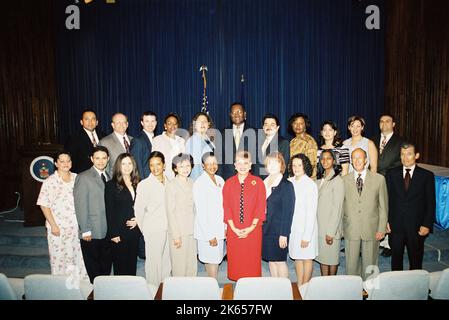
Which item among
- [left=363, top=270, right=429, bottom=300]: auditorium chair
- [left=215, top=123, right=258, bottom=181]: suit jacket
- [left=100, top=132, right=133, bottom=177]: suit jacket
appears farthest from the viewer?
[left=215, top=123, right=258, bottom=181]: suit jacket

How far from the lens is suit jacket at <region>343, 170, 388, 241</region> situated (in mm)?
3154

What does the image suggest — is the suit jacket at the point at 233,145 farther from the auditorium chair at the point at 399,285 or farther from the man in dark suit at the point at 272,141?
the auditorium chair at the point at 399,285

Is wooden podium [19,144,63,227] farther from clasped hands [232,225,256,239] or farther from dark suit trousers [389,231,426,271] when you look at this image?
dark suit trousers [389,231,426,271]

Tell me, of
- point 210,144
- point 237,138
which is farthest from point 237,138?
point 210,144

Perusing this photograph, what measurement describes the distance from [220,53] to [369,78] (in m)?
3.13

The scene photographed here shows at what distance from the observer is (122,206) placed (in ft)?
10.1

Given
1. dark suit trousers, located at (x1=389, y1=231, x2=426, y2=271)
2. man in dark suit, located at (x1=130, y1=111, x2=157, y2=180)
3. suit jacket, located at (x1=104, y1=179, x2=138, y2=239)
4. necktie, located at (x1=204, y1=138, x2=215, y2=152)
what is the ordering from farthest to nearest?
necktie, located at (x1=204, y1=138, x2=215, y2=152) → man in dark suit, located at (x1=130, y1=111, x2=157, y2=180) → dark suit trousers, located at (x1=389, y1=231, x2=426, y2=271) → suit jacket, located at (x1=104, y1=179, x2=138, y2=239)

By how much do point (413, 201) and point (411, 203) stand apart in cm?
2

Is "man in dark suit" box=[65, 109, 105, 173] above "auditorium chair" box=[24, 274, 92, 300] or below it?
above

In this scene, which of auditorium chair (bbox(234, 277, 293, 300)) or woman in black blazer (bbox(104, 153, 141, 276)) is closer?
auditorium chair (bbox(234, 277, 293, 300))

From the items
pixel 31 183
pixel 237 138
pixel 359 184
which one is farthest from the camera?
pixel 31 183

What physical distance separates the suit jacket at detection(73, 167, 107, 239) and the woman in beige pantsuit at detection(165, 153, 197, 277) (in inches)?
22.8

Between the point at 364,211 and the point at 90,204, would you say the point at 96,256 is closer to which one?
the point at 90,204

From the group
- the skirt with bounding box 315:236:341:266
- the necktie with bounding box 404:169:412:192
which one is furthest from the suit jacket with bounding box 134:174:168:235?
the necktie with bounding box 404:169:412:192
